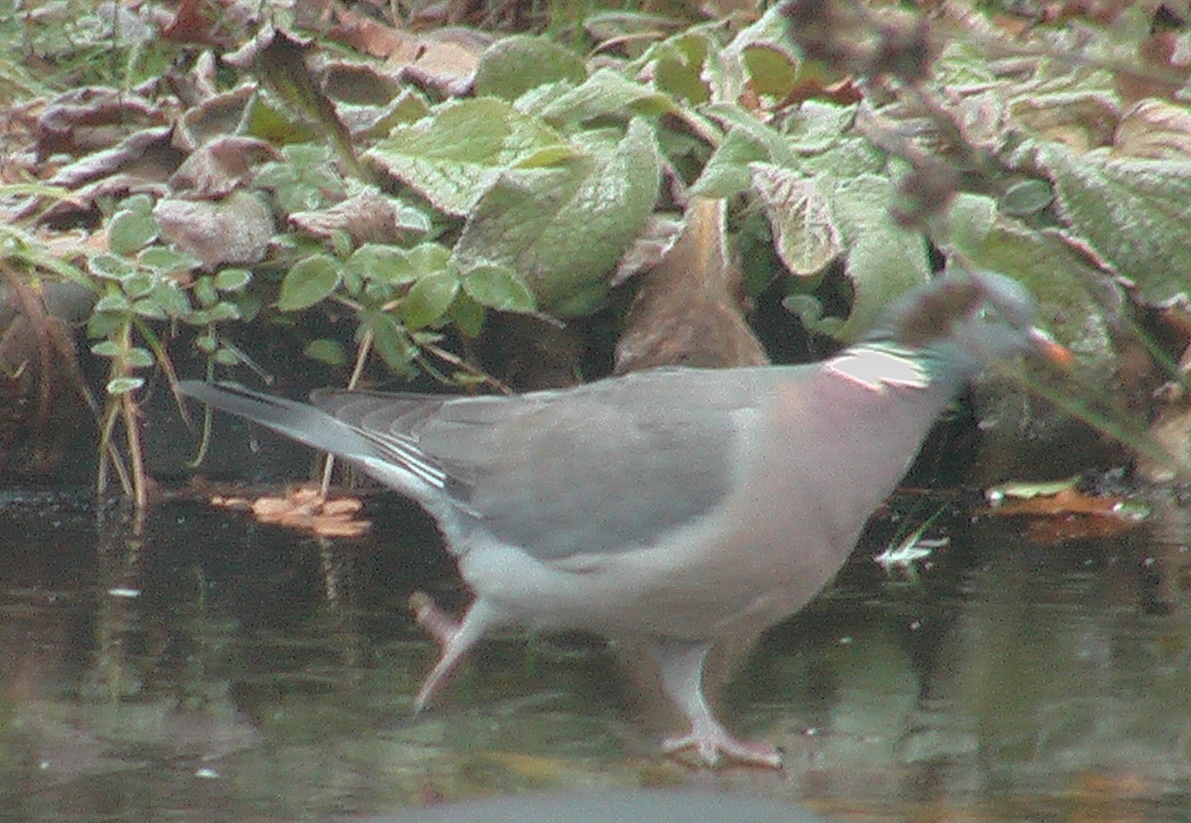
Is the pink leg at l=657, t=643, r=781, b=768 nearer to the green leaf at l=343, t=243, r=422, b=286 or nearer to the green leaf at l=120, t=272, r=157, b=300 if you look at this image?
the green leaf at l=343, t=243, r=422, b=286

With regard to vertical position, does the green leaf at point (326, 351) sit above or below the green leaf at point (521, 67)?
below

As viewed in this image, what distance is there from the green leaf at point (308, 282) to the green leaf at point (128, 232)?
415 mm

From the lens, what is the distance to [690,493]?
333 cm

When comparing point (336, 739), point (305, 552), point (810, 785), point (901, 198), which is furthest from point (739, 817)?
point (305, 552)

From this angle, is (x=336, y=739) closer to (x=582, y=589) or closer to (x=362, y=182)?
(x=582, y=589)

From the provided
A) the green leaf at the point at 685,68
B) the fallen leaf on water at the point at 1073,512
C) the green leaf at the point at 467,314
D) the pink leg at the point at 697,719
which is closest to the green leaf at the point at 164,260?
the green leaf at the point at 467,314

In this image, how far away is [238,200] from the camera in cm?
514

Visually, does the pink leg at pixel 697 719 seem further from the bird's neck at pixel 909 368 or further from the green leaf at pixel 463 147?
the green leaf at pixel 463 147

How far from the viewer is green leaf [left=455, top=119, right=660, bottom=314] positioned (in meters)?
4.98

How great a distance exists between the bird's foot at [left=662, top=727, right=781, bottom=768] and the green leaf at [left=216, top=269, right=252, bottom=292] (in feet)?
6.75

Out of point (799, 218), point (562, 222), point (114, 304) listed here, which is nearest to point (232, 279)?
point (114, 304)

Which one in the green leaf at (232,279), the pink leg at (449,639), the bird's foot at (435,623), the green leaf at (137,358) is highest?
the green leaf at (232,279)

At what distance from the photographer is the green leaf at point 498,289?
4793mm

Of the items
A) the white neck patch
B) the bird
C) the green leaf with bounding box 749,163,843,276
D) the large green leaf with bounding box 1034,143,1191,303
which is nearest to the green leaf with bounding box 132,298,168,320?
the bird
